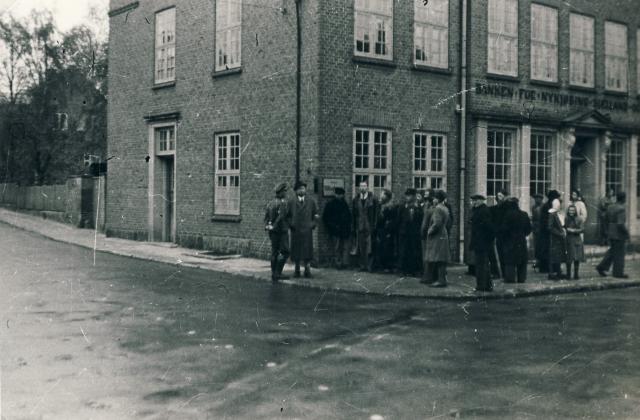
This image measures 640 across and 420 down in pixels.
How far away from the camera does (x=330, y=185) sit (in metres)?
17.1

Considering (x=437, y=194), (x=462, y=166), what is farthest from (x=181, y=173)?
(x=437, y=194)

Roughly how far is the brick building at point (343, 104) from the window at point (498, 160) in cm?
4

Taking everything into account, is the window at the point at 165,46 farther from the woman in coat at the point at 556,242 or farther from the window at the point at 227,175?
the woman in coat at the point at 556,242

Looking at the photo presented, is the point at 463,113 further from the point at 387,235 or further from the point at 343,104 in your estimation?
the point at 387,235

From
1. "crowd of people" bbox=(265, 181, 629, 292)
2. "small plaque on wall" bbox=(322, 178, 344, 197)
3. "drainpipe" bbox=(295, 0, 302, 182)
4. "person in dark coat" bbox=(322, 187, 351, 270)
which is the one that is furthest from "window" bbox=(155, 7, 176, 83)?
"crowd of people" bbox=(265, 181, 629, 292)

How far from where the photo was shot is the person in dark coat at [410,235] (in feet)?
52.3

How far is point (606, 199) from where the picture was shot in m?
22.4

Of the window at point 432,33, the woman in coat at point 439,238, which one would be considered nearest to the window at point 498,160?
the window at point 432,33

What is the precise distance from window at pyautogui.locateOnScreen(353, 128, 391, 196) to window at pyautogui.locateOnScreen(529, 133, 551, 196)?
5.42 m

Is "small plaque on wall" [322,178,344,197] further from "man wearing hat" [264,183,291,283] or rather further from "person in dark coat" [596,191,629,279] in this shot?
"person in dark coat" [596,191,629,279]

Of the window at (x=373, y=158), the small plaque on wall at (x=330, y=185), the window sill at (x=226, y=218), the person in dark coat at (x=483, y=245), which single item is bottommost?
the person in dark coat at (x=483, y=245)

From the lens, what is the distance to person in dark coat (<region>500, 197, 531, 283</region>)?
15.0 meters

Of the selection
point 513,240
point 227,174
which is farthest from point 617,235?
point 227,174

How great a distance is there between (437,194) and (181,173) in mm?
9919
